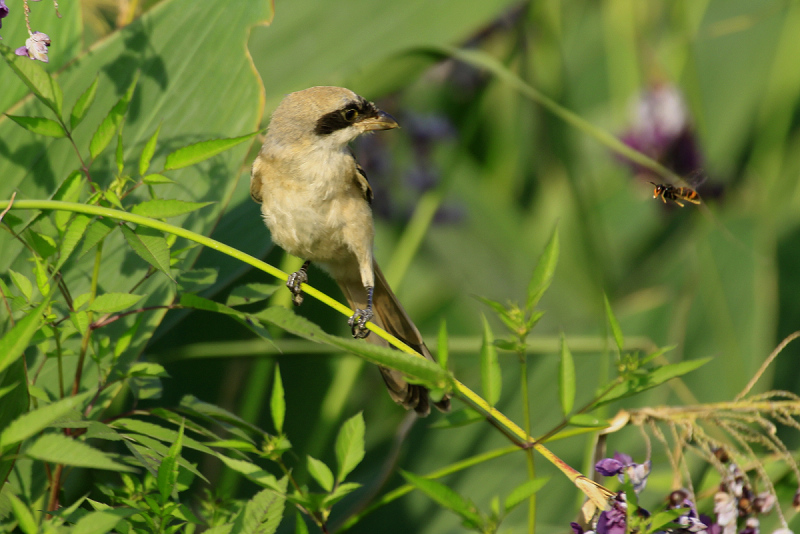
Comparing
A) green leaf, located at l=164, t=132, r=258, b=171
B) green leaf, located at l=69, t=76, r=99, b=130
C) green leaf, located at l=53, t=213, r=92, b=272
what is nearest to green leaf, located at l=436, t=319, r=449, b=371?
green leaf, located at l=164, t=132, r=258, b=171

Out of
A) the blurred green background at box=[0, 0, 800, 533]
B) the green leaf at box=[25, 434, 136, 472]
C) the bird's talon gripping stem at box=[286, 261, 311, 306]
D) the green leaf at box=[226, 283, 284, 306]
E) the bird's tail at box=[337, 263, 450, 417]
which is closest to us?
the green leaf at box=[25, 434, 136, 472]

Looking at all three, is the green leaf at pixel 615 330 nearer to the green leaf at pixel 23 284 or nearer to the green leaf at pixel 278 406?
the green leaf at pixel 278 406

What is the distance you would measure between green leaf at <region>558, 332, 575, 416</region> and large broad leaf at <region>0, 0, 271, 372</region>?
900 millimetres

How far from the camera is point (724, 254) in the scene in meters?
3.44

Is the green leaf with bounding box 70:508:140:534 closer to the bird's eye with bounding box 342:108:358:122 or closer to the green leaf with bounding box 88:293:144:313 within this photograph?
the green leaf with bounding box 88:293:144:313

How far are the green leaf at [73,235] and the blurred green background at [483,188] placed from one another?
19.4 inches

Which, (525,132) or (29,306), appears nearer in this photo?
(29,306)

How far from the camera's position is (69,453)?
946 millimetres

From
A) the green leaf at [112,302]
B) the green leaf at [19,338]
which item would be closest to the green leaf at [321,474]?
the green leaf at [112,302]

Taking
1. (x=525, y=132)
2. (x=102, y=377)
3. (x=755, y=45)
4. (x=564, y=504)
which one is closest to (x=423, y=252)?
(x=525, y=132)

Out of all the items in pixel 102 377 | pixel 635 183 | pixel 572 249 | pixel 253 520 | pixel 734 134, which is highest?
pixel 734 134

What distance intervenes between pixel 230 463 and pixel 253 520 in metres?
0.12

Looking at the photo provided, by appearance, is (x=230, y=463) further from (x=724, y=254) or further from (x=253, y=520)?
(x=724, y=254)

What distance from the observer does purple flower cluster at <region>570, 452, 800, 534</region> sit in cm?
130
